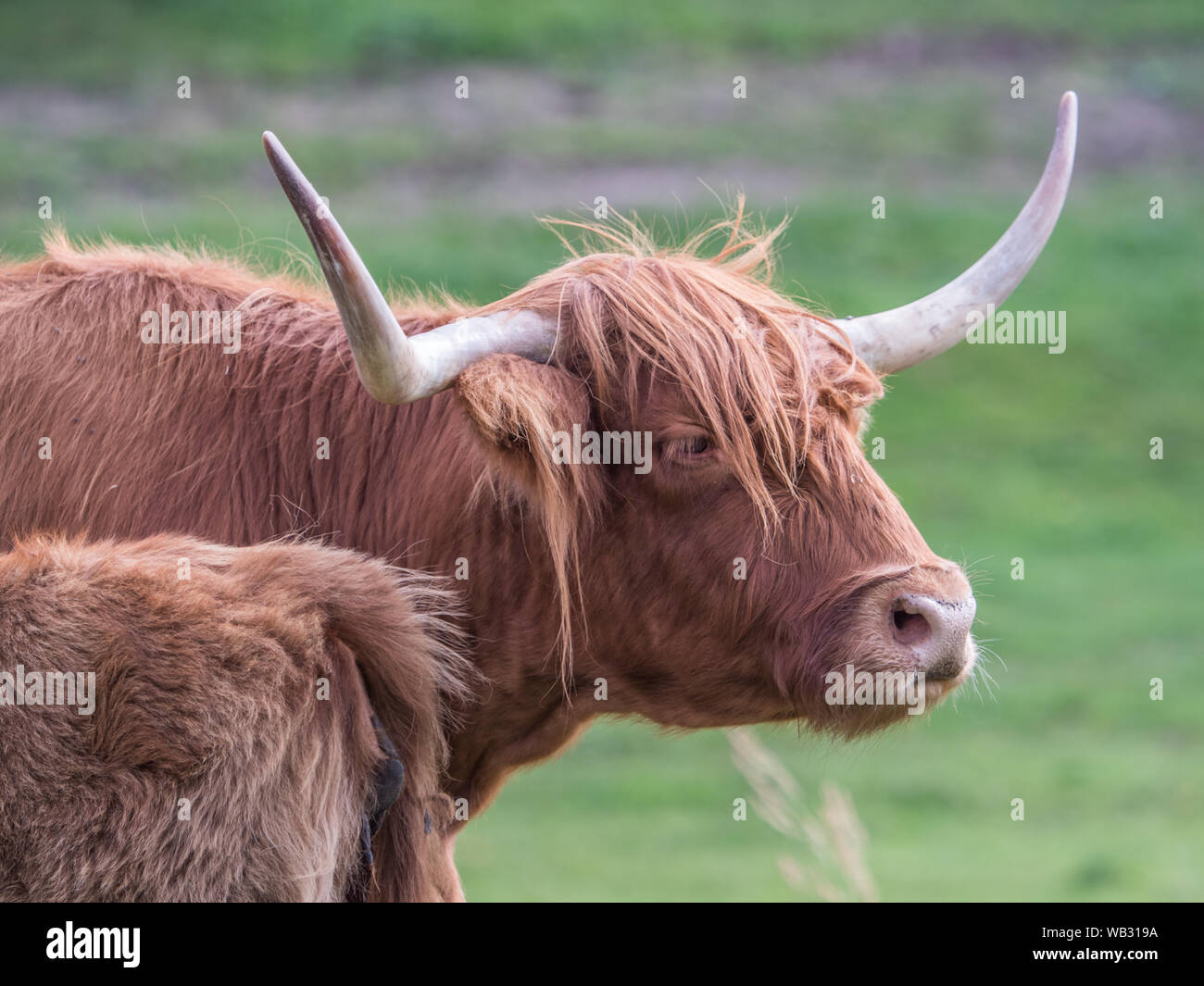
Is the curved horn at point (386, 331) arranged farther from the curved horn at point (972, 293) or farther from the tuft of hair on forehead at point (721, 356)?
the curved horn at point (972, 293)

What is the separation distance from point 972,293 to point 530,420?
1531mm

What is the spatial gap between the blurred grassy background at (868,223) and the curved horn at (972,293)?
30.4ft

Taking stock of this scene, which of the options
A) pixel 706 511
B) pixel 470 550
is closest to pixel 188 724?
pixel 470 550

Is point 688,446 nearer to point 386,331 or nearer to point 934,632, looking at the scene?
point 934,632

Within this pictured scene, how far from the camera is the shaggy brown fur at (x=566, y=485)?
392cm

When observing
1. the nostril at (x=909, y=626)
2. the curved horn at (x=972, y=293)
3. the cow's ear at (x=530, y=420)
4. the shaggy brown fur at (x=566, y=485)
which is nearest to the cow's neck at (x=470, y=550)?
the shaggy brown fur at (x=566, y=485)

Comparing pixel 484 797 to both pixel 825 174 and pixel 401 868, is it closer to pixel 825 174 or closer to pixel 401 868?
pixel 401 868

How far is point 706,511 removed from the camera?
393 cm

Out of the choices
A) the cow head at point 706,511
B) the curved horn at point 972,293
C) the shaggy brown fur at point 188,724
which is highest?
the curved horn at point 972,293

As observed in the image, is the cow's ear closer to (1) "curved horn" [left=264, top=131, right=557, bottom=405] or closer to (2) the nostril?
(1) "curved horn" [left=264, top=131, right=557, bottom=405]

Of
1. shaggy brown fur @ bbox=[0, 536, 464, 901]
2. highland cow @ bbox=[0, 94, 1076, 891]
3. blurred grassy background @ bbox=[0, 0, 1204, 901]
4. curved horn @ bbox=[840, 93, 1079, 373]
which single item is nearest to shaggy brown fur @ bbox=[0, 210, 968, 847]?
highland cow @ bbox=[0, 94, 1076, 891]

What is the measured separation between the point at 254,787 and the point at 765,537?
55.2 inches

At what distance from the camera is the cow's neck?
4000mm

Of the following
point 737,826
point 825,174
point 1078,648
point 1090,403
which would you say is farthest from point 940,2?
point 737,826
